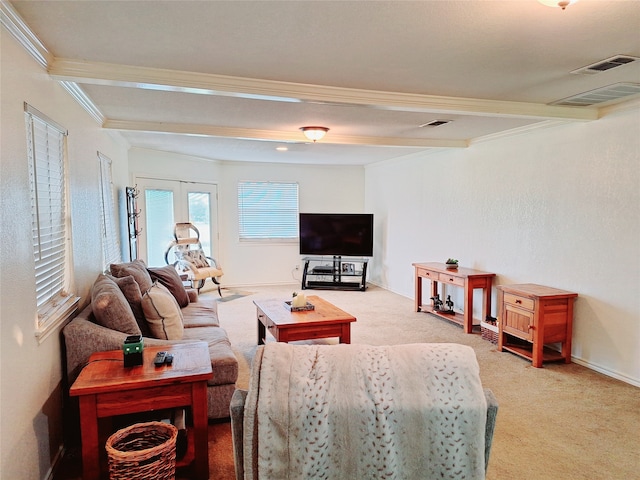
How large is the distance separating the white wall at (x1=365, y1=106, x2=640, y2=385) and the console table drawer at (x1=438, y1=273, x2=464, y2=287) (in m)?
0.43

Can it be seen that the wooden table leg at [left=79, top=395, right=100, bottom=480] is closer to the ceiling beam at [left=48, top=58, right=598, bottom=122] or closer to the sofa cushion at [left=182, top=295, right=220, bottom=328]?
the sofa cushion at [left=182, top=295, right=220, bottom=328]

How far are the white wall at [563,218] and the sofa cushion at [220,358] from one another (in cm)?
321

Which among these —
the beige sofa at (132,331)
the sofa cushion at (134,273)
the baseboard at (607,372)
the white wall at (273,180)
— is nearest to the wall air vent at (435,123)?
the baseboard at (607,372)

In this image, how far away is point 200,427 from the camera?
213 centimetres

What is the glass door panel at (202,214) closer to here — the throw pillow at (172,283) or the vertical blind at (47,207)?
the throw pillow at (172,283)

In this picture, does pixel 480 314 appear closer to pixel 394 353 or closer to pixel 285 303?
pixel 285 303

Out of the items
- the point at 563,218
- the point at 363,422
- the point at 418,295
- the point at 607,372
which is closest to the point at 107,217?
the point at 363,422

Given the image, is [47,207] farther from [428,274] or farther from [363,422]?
[428,274]

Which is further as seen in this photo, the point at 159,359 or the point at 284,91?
the point at 284,91

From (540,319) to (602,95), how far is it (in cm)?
193

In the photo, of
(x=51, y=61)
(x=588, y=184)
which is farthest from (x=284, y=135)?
(x=588, y=184)

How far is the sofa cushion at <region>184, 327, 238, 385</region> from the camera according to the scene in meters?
2.75

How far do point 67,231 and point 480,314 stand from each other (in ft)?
14.9

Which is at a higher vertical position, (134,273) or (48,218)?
(48,218)
